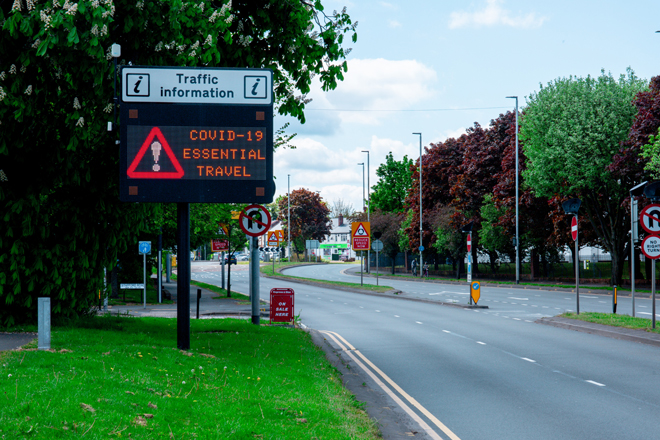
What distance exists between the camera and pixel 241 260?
4766 inches

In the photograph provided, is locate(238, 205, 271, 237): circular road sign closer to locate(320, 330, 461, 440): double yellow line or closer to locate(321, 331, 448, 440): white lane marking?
locate(320, 330, 461, 440): double yellow line

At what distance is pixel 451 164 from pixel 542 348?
47299 mm

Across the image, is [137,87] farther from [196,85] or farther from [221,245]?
[221,245]

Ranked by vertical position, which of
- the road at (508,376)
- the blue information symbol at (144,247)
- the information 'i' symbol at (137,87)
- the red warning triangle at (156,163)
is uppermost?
the information 'i' symbol at (137,87)

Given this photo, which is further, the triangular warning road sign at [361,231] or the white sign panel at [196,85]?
the triangular warning road sign at [361,231]

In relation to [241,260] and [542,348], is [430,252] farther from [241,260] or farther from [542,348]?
[241,260]

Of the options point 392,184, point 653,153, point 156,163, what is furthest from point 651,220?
point 392,184

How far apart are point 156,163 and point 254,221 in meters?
6.97

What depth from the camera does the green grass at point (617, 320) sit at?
16.2 m

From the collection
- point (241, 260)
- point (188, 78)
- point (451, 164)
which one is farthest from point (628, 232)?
point (241, 260)

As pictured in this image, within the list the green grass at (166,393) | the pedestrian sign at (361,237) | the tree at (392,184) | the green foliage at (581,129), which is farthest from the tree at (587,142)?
the tree at (392,184)

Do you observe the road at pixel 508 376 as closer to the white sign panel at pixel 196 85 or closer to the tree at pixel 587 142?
the white sign panel at pixel 196 85

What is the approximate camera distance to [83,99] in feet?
35.0

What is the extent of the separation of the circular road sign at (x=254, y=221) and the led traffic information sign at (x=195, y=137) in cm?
649
